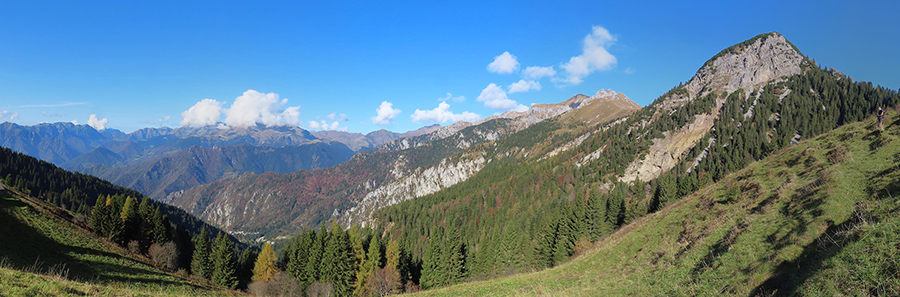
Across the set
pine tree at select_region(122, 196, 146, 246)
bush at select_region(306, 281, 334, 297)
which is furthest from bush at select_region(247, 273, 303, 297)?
pine tree at select_region(122, 196, 146, 246)

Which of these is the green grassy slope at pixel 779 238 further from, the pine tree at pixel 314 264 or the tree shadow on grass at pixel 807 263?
the pine tree at pixel 314 264

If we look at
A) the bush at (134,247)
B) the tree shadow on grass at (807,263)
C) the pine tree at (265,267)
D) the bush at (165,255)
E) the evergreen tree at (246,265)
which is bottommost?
the evergreen tree at (246,265)

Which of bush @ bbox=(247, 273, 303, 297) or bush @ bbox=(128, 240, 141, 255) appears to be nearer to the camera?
bush @ bbox=(247, 273, 303, 297)

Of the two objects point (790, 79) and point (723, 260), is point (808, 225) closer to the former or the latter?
point (723, 260)

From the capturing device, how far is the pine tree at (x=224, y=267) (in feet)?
202

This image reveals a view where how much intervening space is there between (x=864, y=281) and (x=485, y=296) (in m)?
21.5

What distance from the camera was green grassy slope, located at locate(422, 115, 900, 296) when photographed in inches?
516

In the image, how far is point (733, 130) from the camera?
127 m

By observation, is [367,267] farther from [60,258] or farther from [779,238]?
[779,238]

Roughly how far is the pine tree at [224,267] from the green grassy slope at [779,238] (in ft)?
178

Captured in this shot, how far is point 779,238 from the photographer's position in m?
19.2

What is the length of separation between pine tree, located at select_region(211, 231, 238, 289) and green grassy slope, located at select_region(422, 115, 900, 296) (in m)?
54.2

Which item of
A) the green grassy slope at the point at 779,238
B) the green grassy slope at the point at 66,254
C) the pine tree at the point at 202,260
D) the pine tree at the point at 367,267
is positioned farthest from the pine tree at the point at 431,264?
the pine tree at the point at 202,260

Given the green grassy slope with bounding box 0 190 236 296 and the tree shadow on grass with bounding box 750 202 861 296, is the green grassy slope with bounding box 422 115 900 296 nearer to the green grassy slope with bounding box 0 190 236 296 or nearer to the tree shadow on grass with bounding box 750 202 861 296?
the tree shadow on grass with bounding box 750 202 861 296
